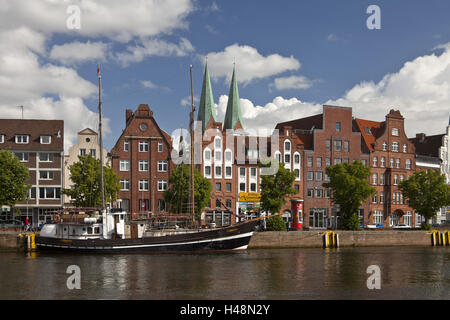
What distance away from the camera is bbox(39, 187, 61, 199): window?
88.2 meters

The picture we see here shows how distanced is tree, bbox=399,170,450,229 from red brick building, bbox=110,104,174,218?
3764 cm

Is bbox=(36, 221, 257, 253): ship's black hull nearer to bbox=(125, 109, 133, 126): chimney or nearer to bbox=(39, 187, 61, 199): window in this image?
bbox=(39, 187, 61, 199): window

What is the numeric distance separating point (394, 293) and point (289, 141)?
2453 inches

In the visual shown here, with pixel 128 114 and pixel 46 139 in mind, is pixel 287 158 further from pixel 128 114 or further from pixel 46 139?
pixel 46 139

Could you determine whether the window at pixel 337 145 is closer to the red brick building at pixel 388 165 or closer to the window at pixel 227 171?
the red brick building at pixel 388 165

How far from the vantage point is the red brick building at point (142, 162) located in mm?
88938

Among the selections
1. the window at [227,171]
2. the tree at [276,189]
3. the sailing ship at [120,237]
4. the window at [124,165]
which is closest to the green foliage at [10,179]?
the sailing ship at [120,237]

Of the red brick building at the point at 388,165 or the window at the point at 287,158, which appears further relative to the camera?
the red brick building at the point at 388,165

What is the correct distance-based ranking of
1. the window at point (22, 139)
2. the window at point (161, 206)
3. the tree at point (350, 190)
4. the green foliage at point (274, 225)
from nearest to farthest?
1. the green foliage at point (274, 225)
2. the tree at point (350, 190)
3. the window at point (22, 139)
4. the window at point (161, 206)

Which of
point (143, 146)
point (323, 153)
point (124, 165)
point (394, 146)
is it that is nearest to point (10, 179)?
point (124, 165)

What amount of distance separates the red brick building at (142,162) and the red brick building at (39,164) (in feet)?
29.8

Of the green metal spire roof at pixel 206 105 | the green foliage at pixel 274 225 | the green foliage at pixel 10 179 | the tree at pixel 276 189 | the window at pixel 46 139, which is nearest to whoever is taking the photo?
the green foliage at pixel 10 179
